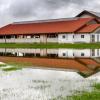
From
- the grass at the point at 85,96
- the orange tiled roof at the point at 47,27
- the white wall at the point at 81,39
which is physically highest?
the orange tiled roof at the point at 47,27

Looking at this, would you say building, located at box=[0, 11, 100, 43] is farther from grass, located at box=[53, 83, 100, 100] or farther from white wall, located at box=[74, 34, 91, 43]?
grass, located at box=[53, 83, 100, 100]

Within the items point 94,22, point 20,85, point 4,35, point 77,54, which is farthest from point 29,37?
point 20,85

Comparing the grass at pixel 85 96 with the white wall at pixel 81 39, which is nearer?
the grass at pixel 85 96

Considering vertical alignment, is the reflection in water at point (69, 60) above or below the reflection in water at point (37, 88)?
above

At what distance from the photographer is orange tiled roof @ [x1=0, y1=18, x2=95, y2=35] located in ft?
172

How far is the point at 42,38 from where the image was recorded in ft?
180

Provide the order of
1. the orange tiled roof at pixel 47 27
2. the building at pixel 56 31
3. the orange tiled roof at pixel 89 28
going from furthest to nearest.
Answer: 1. the orange tiled roof at pixel 47 27
2. the building at pixel 56 31
3. the orange tiled roof at pixel 89 28

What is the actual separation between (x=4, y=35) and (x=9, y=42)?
2160 millimetres

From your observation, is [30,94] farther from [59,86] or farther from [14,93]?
[59,86]

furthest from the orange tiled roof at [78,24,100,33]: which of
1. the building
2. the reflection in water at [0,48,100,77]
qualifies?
the reflection in water at [0,48,100,77]

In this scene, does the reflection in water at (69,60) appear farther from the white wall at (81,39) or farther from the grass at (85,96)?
the white wall at (81,39)

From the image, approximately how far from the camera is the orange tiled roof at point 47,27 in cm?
5239

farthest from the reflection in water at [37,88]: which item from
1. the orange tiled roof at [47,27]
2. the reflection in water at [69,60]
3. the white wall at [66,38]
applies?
the orange tiled roof at [47,27]

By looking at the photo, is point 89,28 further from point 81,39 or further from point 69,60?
point 69,60
